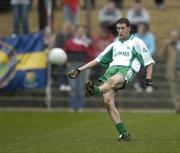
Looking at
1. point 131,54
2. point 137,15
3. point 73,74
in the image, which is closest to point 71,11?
point 137,15

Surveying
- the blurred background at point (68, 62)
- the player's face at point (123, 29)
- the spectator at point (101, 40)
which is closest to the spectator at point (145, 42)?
the blurred background at point (68, 62)

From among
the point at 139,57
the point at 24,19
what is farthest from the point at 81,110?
the point at 139,57

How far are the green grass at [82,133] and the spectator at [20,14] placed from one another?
4.23m

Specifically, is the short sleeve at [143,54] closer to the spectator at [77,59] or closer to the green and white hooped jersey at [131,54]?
the green and white hooped jersey at [131,54]

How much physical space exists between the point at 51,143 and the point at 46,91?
1090cm

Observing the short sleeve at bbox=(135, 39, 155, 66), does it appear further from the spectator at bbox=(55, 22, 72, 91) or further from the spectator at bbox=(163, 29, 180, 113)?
the spectator at bbox=(55, 22, 72, 91)

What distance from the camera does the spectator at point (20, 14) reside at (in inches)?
968

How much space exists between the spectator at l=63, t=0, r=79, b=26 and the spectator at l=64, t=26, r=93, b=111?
2.04 metres

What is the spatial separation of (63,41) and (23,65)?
1430 mm

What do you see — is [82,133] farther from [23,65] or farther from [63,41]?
[23,65]

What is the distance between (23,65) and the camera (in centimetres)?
2409

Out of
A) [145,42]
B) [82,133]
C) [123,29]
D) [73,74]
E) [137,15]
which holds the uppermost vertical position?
[137,15]

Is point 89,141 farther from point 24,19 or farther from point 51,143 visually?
point 24,19

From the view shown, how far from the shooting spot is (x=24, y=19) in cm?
2462
